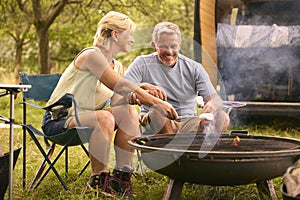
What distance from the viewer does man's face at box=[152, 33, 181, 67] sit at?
11.1 feet

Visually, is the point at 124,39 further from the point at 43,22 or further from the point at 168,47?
the point at 43,22

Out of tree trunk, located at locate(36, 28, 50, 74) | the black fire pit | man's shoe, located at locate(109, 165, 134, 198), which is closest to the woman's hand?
the black fire pit

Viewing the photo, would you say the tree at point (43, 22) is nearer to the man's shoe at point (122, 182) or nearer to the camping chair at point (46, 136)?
the camping chair at point (46, 136)

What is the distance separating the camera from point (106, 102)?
3.39m

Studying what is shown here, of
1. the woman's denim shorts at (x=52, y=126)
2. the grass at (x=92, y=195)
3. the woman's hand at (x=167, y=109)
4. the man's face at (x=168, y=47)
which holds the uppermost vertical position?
the man's face at (x=168, y=47)

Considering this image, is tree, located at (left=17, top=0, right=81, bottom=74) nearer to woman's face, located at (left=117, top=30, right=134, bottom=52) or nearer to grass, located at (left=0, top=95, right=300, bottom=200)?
grass, located at (left=0, top=95, right=300, bottom=200)

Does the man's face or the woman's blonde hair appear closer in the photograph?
the woman's blonde hair

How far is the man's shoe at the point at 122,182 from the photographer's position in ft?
10.2

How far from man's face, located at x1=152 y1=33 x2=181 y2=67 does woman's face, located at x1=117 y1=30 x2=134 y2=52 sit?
226mm

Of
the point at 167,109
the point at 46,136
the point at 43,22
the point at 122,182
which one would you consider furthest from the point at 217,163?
the point at 43,22

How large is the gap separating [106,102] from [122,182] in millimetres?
555

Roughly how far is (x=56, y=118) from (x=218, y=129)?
1016 millimetres

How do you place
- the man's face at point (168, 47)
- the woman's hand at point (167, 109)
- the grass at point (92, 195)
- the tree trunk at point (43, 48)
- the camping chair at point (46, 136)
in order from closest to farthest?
the woman's hand at point (167, 109) → the camping chair at point (46, 136) → the grass at point (92, 195) → the man's face at point (168, 47) → the tree trunk at point (43, 48)

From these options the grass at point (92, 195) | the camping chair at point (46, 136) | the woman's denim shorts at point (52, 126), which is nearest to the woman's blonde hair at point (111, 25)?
the camping chair at point (46, 136)
